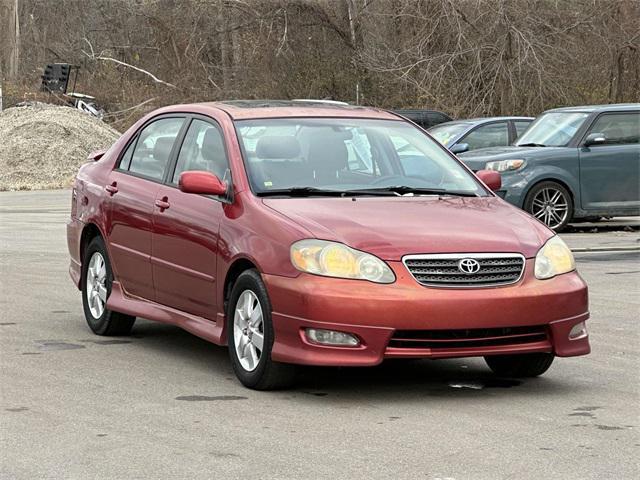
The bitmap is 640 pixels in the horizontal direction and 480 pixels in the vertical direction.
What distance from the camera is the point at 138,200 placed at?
30.6 feet

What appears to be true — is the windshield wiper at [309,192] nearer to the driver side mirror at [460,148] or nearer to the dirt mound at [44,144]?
the driver side mirror at [460,148]

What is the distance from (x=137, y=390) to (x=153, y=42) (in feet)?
151

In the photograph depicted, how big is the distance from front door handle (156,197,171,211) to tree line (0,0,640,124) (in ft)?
99.1

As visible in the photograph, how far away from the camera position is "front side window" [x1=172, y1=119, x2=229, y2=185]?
8.73 metres

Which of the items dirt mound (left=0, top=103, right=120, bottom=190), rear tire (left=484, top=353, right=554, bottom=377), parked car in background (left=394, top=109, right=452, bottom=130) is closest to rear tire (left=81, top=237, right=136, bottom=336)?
rear tire (left=484, top=353, right=554, bottom=377)

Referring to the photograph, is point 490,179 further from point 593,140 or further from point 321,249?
point 593,140

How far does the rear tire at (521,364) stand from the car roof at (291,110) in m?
1.97

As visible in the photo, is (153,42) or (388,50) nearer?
(388,50)

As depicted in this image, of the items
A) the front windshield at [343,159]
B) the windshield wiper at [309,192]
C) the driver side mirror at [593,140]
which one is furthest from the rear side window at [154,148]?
the driver side mirror at [593,140]

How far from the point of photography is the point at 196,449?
6281mm

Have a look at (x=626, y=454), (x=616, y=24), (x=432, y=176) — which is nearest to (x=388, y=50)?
(x=616, y=24)

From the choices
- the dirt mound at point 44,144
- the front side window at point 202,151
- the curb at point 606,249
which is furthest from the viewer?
the dirt mound at point 44,144

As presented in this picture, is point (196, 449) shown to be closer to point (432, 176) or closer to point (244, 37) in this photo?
point (432, 176)

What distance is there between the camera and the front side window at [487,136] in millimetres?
23042
